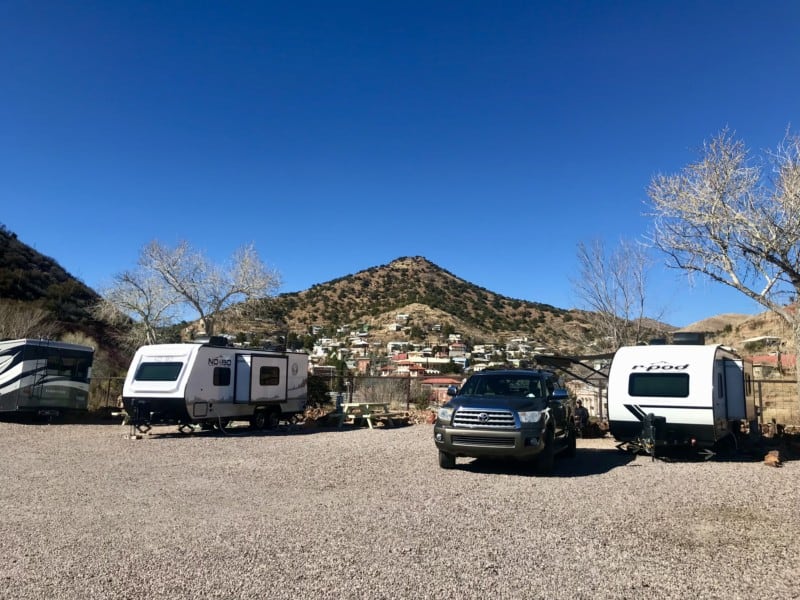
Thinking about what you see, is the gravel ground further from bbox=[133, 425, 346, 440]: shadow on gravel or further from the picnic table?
the picnic table

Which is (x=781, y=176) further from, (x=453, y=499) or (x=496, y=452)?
(x=453, y=499)

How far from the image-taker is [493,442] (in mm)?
10594

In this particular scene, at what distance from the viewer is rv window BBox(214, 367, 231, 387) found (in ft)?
57.5

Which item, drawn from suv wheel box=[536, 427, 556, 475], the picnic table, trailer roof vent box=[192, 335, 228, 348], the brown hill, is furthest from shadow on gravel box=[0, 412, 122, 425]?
the brown hill

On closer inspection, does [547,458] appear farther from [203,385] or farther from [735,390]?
[203,385]

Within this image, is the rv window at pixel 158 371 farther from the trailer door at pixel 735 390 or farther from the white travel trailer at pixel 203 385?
the trailer door at pixel 735 390

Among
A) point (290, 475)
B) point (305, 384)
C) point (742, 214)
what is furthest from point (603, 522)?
point (305, 384)

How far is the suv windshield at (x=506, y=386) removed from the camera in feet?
38.9

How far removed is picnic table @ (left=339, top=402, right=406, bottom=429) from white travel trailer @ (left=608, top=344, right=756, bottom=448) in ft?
29.3

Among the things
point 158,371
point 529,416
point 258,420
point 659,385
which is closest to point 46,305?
point 258,420

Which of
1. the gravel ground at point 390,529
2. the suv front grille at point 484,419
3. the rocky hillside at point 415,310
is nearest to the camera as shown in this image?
the gravel ground at point 390,529

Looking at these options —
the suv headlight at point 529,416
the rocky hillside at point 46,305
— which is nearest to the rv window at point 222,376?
the suv headlight at point 529,416

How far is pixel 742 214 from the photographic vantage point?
15.1 meters

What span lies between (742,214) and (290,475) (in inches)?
482
